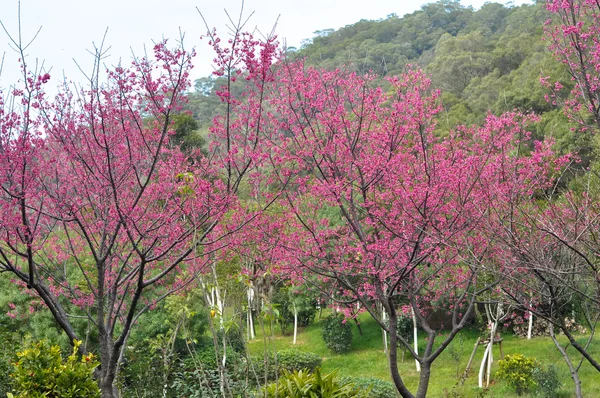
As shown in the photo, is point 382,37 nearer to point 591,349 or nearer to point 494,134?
point 591,349

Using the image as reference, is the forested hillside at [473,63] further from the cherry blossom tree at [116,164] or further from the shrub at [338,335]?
the shrub at [338,335]

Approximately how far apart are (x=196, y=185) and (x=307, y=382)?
86.9 inches

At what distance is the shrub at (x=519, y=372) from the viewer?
11.7 metres

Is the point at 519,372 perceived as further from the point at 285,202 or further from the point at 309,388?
→ the point at 309,388

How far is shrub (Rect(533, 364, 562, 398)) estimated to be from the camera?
11.1m

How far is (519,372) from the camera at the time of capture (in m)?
11.8

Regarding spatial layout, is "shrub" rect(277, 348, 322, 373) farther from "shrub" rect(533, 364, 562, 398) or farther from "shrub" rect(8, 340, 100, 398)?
"shrub" rect(8, 340, 100, 398)

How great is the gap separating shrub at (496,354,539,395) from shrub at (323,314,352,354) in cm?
620

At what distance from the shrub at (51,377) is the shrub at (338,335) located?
12616 mm

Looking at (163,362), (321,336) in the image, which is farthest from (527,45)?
(163,362)

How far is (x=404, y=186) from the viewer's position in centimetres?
709

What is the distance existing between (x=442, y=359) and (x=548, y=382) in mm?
4471

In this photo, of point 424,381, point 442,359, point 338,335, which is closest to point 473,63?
point 338,335

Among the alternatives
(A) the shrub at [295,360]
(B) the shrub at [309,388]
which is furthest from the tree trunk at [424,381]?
(A) the shrub at [295,360]
